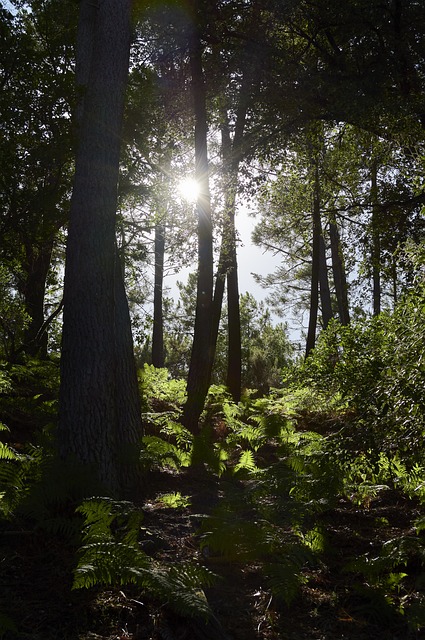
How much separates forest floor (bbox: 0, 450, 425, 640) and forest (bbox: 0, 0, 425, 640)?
2 centimetres

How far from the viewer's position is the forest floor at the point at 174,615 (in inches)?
120

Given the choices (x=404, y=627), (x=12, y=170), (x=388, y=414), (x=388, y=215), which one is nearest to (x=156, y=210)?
(x=12, y=170)

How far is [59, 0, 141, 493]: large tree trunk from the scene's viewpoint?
16.3 feet

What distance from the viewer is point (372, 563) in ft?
11.9

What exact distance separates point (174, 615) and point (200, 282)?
22.2ft

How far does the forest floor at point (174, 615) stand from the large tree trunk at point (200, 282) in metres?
4.50

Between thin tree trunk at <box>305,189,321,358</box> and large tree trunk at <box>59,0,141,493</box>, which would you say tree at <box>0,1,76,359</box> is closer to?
large tree trunk at <box>59,0,141,493</box>

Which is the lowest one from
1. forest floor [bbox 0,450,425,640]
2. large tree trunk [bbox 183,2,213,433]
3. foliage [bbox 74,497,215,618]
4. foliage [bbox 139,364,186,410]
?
forest floor [bbox 0,450,425,640]

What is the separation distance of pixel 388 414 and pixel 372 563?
101 cm

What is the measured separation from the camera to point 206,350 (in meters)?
9.35

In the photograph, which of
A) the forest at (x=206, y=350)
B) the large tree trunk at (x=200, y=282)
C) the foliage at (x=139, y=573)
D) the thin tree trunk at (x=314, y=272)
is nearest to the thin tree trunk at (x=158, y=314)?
the forest at (x=206, y=350)

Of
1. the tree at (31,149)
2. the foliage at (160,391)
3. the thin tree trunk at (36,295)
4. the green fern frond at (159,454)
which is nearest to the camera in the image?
the green fern frond at (159,454)

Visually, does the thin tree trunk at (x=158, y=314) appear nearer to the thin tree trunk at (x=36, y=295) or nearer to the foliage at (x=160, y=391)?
the thin tree trunk at (x=36, y=295)

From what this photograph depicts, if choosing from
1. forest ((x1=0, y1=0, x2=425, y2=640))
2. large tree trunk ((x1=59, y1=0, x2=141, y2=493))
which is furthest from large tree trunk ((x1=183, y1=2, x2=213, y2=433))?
large tree trunk ((x1=59, y1=0, x2=141, y2=493))
